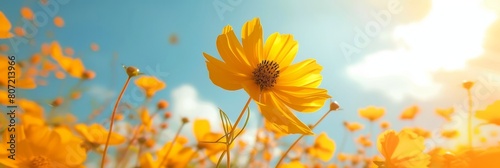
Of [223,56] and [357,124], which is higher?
[357,124]

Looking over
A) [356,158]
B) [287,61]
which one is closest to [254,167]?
[356,158]

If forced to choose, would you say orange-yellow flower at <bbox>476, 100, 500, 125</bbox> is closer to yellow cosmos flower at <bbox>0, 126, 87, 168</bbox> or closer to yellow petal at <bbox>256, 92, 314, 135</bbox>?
yellow petal at <bbox>256, 92, 314, 135</bbox>

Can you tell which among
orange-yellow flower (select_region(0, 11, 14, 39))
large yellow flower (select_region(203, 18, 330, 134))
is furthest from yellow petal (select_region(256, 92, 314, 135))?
orange-yellow flower (select_region(0, 11, 14, 39))

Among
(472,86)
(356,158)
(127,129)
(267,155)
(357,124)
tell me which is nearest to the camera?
(472,86)

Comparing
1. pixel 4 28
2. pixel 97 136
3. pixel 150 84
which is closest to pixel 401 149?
pixel 4 28

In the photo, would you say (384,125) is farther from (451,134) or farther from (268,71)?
(268,71)

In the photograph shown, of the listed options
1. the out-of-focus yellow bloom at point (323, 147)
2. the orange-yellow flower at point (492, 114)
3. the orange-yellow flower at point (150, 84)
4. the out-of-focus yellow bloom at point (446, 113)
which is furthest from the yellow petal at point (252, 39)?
the out-of-focus yellow bloom at point (446, 113)

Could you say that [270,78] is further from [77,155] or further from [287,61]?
[77,155]
